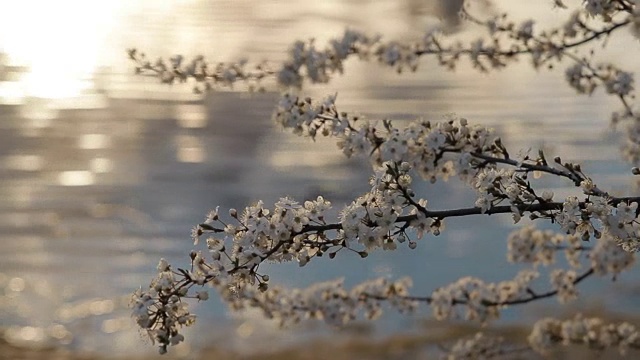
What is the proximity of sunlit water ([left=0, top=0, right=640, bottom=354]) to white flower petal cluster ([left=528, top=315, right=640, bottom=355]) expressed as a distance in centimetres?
40

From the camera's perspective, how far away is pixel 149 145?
89.8 inches

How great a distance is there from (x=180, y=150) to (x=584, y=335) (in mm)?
1319

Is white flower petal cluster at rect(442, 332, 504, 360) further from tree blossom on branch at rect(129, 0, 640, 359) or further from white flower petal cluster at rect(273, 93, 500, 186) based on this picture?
white flower petal cluster at rect(273, 93, 500, 186)

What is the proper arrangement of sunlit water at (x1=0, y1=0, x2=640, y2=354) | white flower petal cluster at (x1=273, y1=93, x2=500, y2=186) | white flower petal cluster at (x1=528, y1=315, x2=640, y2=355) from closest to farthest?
white flower petal cluster at (x1=273, y1=93, x2=500, y2=186) < white flower petal cluster at (x1=528, y1=315, x2=640, y2=355) < sunlit water at (x1=0, y1=0, x2=640, y2=354)

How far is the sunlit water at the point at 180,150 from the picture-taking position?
6.00 feet

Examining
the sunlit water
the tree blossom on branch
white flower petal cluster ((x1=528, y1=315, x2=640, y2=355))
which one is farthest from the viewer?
the sunlit water

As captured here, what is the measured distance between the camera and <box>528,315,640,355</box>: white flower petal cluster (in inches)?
52.2

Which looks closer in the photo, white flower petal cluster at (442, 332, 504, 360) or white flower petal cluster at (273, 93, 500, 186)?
white flower petal cluster at (273, 93, 500, 186)

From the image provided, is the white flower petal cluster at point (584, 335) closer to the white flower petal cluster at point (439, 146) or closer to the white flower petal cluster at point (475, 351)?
the white flower petal cluster at point (475, 351)

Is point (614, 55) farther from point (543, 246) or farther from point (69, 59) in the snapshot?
point (69, 59)

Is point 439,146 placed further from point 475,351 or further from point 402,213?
point 475,351

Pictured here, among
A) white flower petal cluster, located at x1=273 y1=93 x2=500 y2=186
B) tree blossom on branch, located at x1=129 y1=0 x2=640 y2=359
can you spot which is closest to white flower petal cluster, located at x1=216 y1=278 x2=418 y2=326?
tree blossom on branch, located at x1=129 y1=0 x2=640 y2=359

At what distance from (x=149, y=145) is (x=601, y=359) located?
136cm

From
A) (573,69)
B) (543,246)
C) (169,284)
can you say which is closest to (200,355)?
(543,246)
